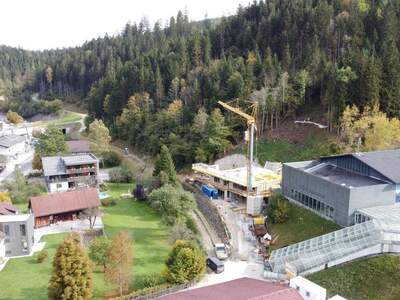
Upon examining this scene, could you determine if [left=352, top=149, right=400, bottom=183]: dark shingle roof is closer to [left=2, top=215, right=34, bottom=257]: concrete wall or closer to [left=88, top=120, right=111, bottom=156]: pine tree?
[left=2, top=215, right=34, bottom=257]: concrete wall

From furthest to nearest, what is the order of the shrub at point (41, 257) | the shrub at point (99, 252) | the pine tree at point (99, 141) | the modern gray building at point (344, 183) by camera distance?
1. the pine tree at point (99, 141)
2. the shrub at point (41, 257)
3. the modern gray building at point (344, 183)
4. the shrub at point (99, 252)

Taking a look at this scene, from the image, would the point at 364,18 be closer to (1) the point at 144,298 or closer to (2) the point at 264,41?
(2) the point at 264,41

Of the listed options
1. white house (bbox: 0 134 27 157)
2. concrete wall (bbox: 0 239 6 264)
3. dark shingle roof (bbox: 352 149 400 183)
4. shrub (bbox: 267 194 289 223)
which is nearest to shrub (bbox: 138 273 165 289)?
concrete wall (bbox: 0 239 6 264)

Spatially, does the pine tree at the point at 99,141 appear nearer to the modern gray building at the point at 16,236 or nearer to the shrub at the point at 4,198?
the shrub at the point at 4,198

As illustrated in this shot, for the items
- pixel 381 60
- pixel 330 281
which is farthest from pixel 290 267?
pixel 381 60

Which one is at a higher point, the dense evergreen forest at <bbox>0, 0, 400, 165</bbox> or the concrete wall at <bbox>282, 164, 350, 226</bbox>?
the dense evergreen forest at <bbox>0, 0, 400, 165</bbox>

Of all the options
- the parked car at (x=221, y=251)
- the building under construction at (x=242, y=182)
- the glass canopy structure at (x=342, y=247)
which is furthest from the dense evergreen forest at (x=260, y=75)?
the parked car at (x=221, y=251)

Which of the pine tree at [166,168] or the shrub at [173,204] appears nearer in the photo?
the shrub at [173,204]
